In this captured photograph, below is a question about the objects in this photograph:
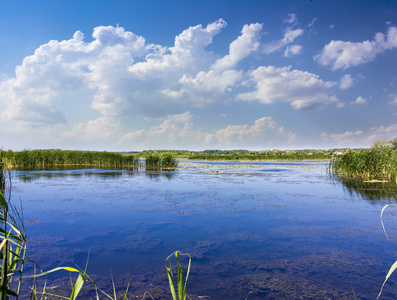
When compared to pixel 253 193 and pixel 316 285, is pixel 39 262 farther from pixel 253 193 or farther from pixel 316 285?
Result: pixel 253 193

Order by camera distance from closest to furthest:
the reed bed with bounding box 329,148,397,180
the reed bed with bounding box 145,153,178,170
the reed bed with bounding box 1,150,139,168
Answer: the reed bed with bounding box 329,148,397,180, the reed bed with bounding box 1,150,139,168, the reed bed with bounding box 145,153,178,170

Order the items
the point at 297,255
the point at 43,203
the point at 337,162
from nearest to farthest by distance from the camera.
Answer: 1. the point at 297,255
2. the point at 43,203
3. the point at 337,162

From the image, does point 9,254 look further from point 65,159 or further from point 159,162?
point 65,159

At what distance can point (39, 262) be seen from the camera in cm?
466

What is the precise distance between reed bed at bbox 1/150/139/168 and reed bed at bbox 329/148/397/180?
72.4 feet

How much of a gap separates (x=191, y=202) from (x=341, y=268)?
6594 mm

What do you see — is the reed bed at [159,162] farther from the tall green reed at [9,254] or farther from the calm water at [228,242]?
the tall green reed at [9,254]

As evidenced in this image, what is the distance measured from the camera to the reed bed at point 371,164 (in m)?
16.4

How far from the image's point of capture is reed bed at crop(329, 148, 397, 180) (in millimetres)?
16422

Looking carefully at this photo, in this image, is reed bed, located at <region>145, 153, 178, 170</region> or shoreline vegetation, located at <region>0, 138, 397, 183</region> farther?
reed bed, located at <region>145, 153, 178, 170</region>

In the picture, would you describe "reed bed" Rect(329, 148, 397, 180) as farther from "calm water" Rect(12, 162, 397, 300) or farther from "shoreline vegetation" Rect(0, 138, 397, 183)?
"calm water" Rect(12, 162, 397, 300)

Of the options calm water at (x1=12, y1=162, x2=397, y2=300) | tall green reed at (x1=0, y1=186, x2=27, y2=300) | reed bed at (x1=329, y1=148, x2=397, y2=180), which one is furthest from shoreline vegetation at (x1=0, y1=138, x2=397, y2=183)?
tall green reed at (x1=0, y1=186, x2=27, y2=300)

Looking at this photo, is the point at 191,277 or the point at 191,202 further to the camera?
the point at 191,202

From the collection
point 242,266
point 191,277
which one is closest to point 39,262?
point 191,277
